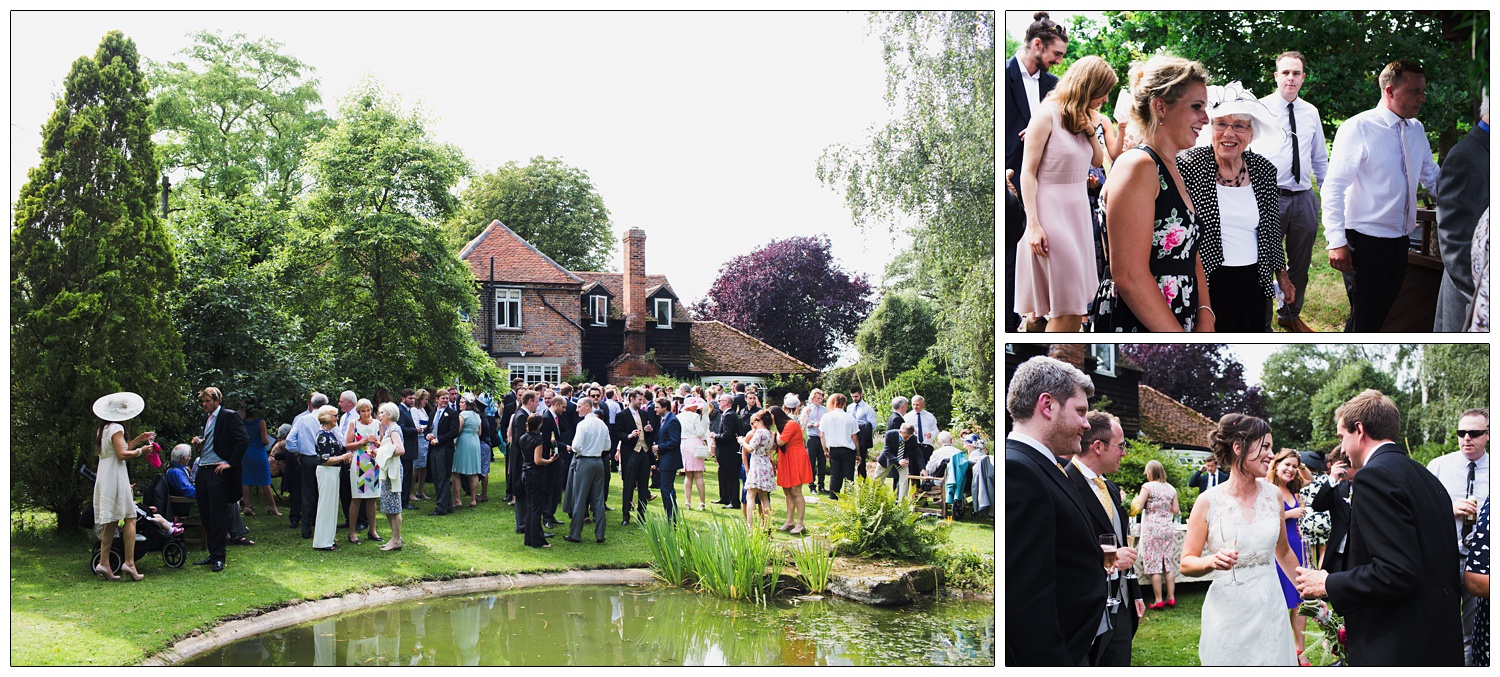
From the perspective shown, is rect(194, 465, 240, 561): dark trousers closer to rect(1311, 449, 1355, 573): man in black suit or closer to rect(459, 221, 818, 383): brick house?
rect(459, 221, 818, 383): brick house

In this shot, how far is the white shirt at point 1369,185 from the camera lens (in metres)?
→ 4.32

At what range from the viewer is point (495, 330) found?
6762mm

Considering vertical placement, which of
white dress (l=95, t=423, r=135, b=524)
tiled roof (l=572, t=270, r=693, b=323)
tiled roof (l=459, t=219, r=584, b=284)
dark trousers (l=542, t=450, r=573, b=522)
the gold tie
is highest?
tiled roof (l=459, t=219, r=584, b=284)

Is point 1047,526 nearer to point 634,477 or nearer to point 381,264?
point 381,264

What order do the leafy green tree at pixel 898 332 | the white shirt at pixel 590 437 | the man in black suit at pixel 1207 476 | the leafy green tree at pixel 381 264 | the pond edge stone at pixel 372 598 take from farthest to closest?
the white shirt at pixel 590 437 < the leafy green tree at pixel 381 264 < the leafy green tree at pixel 898 332 < the pond edge stone at pixel 372 598 < the man in black suit at pixel 1207 476

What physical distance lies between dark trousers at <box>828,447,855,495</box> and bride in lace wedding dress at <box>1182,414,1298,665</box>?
381cm

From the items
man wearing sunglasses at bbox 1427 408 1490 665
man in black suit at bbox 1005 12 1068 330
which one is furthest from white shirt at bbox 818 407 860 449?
man wearing sunglasses at bbox 1427 408 1490 665

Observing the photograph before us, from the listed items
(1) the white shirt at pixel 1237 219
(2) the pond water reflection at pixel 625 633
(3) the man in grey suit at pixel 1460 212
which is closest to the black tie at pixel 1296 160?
(3) the man in grey suit at pixel 1460 212

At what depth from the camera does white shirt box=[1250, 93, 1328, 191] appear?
4.35 metres

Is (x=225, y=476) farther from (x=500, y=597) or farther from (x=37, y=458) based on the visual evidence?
(x=500, y=597)

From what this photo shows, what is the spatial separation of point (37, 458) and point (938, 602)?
573cm

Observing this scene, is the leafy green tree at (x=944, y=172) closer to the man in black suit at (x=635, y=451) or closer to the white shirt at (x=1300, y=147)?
the white shirt at (x=1300, y=147)

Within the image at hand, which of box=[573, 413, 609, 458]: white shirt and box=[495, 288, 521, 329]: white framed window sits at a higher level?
box=[495, 288, 521, 329]: white framed window

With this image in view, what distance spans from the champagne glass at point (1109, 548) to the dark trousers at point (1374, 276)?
1.74 m
